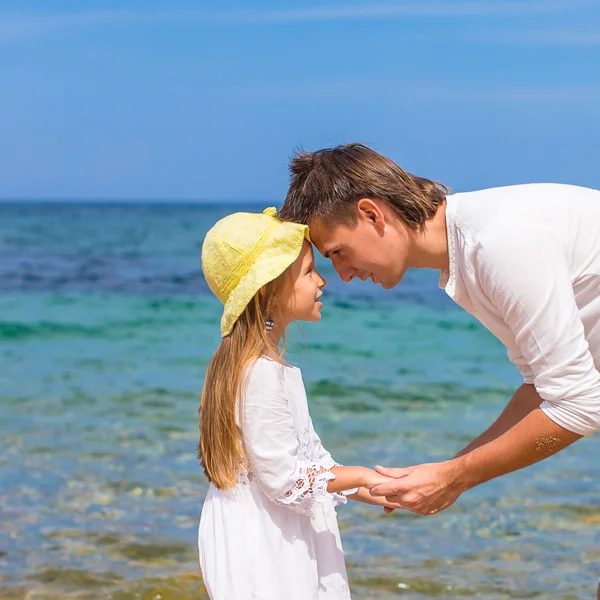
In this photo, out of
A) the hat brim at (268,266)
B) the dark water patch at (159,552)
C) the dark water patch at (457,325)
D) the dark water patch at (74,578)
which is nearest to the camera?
the hat brim at (268,266)

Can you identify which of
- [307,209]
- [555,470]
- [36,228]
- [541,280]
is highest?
[36,228]

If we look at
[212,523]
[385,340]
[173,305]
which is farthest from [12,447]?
[173,305]

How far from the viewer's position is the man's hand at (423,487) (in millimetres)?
3076

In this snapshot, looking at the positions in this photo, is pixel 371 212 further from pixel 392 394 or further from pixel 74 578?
pixel 392 394

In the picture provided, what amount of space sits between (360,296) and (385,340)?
4866mm

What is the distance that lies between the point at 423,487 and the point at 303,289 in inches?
28.8

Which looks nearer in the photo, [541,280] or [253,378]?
[541,280]

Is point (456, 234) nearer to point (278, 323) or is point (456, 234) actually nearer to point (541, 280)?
point (541, 280)

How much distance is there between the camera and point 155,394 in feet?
29.7

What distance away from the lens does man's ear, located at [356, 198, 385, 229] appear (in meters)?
3.11

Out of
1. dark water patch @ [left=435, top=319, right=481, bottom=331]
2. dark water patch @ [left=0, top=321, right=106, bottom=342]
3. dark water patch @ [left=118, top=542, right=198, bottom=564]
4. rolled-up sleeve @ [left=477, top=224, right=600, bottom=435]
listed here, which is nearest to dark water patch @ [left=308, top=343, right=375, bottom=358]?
dark water patch @ [left=435, top=319, right=481, bottom=331]

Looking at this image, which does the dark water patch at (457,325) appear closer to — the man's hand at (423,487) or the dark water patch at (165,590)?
the dark water patch at (165,590)

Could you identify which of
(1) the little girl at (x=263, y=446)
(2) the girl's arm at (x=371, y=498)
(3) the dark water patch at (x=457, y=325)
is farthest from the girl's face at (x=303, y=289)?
(3) the dark water patch at (x=457, y=325)

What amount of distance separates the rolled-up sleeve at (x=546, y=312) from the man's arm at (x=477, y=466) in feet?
0.22
